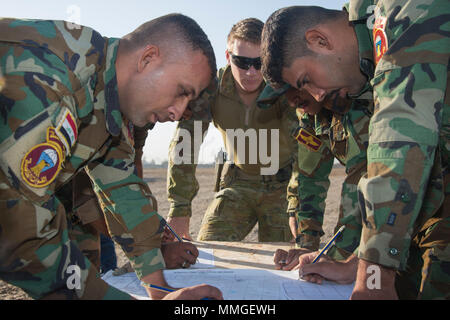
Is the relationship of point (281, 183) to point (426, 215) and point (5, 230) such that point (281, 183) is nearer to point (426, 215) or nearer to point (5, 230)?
point (426, 215)

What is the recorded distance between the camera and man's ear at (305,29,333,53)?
1587mm

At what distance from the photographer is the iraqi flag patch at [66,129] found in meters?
1.13

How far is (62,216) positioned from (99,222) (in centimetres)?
Answer: 102

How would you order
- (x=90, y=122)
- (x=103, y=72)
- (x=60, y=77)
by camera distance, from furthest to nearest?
(x=90, y=122)
(x=103, y=72)
(x=60, y=77)

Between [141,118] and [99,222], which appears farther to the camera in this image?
[99,222]

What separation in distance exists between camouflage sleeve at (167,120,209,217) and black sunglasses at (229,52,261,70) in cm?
54

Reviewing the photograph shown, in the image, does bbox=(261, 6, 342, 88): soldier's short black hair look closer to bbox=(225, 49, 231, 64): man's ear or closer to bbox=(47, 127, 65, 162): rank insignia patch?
bbox=(47, 127, 65, 162): rank insignia patch

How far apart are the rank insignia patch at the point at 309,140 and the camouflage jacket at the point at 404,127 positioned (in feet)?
4.35

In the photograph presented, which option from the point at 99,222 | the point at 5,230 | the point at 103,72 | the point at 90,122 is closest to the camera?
the point at 5,230

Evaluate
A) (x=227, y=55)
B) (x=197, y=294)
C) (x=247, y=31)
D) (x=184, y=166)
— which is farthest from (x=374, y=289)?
(x=227, y=55)

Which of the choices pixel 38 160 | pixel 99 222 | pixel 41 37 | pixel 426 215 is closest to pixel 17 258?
pixel 38 160

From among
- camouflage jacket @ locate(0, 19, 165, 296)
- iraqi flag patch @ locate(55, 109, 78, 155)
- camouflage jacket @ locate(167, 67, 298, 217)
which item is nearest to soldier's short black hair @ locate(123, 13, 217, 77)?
camouflage jacket @ locate(0, 19, 165, 296)

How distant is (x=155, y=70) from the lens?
1617 mm

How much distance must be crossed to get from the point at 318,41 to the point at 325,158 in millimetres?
1039
